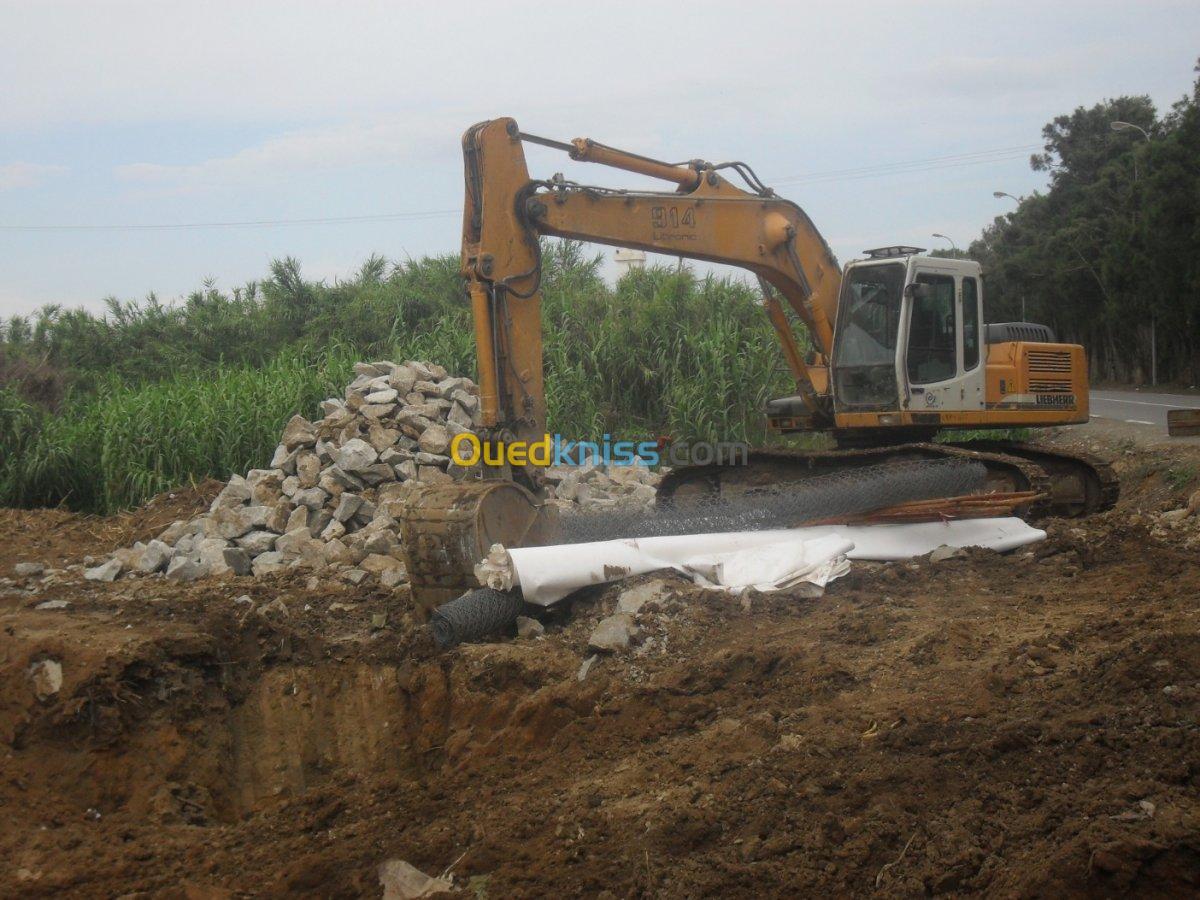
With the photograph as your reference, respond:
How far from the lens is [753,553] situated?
7.03 metres

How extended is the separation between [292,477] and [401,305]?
8.01 metres

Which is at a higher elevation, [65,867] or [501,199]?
[501,199]

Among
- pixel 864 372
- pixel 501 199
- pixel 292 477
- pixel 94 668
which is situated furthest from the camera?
pixel 292 477

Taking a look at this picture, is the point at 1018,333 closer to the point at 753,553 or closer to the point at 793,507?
the point at 793,507

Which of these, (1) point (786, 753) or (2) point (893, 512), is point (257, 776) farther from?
(2) point (893, 512)

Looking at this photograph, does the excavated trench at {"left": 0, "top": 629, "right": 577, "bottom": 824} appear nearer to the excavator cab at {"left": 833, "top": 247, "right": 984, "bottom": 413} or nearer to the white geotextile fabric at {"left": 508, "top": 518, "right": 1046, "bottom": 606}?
the white geotextile fabric at {"left": 508, "top": 518, "right": 1046, "bottom": 606}

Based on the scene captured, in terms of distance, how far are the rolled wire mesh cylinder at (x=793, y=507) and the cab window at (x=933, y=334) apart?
0.88m

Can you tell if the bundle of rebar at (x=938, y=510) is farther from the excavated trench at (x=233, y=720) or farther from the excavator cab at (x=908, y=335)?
the excavated trench at (x=233, y=720)

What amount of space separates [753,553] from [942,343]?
2.68m

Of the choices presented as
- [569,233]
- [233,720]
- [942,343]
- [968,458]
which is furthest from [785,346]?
[233,720]

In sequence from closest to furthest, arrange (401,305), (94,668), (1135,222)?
(94,668)
(401,305)
(1135,222)

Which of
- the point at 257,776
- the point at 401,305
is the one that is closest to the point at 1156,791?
the point at 257,776

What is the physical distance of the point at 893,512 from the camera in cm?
766

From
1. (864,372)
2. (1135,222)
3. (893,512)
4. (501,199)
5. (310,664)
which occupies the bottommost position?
(310,664)
